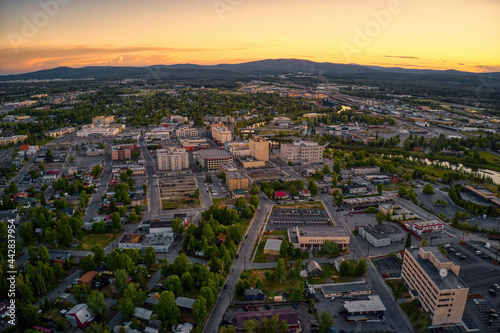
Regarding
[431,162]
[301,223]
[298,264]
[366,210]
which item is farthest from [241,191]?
[431,162]

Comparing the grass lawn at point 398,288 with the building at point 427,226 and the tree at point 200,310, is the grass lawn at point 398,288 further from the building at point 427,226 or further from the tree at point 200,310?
the tree at point 200,310

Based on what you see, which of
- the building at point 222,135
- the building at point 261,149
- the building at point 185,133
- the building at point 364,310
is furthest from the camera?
the building at point 185,133

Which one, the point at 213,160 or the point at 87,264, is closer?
the point at 87,264

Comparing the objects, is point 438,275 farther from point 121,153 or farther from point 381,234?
point 121,153

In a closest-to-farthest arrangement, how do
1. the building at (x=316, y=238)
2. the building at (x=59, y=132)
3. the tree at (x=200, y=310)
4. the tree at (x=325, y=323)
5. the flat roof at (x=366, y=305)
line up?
1. the tree at (x=325, y=323)
2. the tree at (x=200, y=310)
3. the flat roof at (x=366, y=305)
4. the building at (x=316, y=238)
5. the building at (x=59, y=132)

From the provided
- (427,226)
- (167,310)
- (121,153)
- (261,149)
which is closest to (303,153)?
(261,149)

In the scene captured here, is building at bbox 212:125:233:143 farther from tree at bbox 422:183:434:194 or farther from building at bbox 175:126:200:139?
tree at bbox 422:183:434:194

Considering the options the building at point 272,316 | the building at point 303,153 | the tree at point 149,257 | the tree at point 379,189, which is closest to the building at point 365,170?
the building at point 303,153
